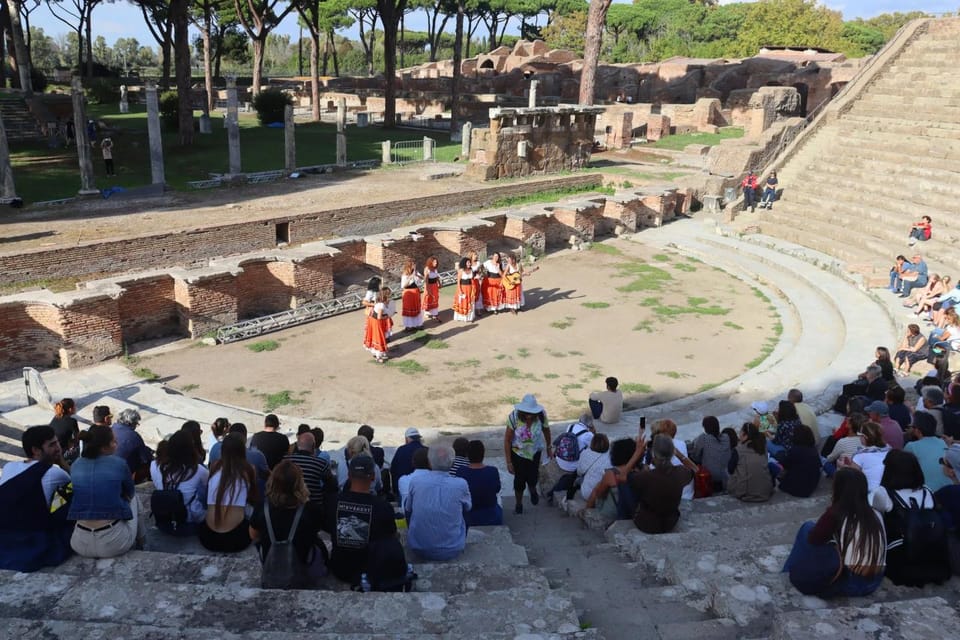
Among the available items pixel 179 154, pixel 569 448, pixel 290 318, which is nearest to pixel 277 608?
pixel 569 448

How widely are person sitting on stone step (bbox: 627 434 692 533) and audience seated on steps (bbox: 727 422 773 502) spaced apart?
3.87ft

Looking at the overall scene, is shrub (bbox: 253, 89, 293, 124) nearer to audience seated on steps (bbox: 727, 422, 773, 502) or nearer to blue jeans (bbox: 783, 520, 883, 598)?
audience seated on steps (bbox: 727, 422, 773, 502)

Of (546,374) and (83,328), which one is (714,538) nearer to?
(546,374)

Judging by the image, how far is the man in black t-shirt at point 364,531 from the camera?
5355 mm

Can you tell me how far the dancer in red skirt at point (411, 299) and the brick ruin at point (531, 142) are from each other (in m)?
11.9

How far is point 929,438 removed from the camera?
22.8 feet

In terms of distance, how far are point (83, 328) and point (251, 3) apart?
34088 mm

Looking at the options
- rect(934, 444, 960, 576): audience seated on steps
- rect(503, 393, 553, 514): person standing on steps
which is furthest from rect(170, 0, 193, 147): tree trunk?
rect(934, 444, 960, 576): audience seated on steps

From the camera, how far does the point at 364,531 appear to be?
537 cm

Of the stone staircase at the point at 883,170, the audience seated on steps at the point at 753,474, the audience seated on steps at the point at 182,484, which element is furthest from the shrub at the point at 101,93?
the audience seated on steps at the point at 753,474

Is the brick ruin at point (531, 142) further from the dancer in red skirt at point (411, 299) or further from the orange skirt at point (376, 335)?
the orange skirt at point (376, 335)

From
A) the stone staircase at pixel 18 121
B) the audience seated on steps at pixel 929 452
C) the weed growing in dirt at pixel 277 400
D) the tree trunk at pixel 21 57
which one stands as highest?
the tree trunk at pixel 21 57

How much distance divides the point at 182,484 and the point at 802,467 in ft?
18.1

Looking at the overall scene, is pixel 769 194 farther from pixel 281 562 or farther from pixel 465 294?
pixel 281 562
